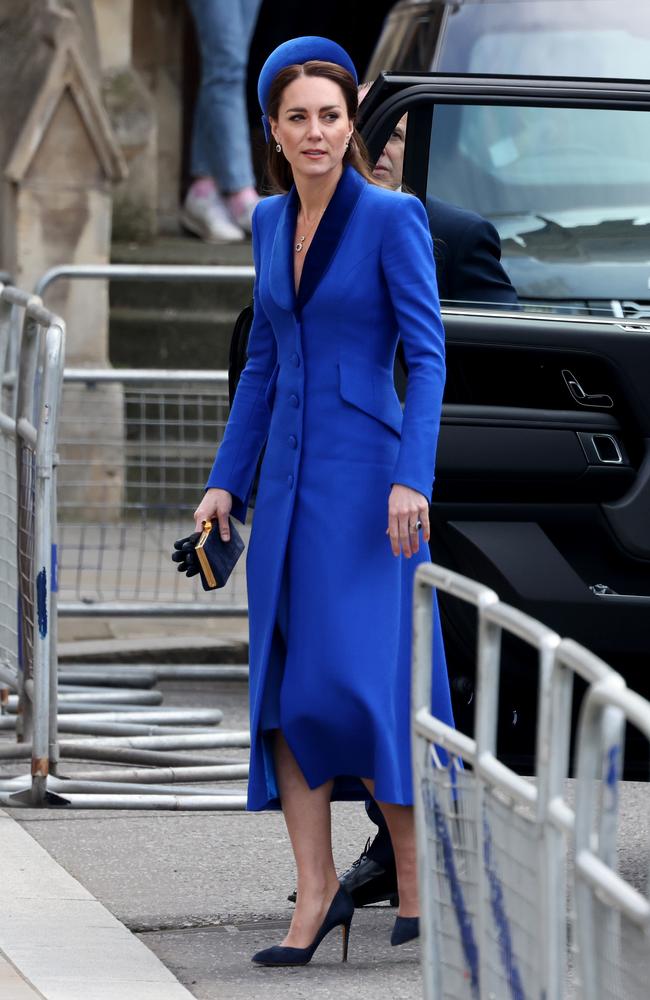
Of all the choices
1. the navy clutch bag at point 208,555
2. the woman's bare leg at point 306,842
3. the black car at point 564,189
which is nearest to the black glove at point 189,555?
the navy clutch bag at point 208,555

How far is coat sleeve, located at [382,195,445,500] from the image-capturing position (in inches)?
158

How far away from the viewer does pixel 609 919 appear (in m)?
2.38

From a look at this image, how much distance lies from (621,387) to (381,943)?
130 cm

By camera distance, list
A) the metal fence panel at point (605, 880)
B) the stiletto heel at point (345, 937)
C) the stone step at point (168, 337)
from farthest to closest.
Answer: the stone step at point (168, 337) < the stiletto heel at point (345, 937) < the metal fence panel at point (605, 880)

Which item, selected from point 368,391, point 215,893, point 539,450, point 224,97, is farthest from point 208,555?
point 224,97

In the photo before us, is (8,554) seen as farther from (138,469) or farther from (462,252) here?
(138,469)

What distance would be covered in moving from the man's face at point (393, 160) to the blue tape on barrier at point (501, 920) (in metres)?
2.24

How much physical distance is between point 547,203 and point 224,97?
24.6 feet

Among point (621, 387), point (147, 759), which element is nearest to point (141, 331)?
point (147, 759)

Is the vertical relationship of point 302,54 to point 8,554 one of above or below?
above

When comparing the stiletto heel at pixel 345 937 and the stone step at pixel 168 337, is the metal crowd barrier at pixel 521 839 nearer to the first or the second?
the stiletto heel at pixel 345 937

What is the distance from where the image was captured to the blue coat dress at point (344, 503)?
13.4 ft

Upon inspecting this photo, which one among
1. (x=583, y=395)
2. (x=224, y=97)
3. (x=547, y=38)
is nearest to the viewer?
(x=583, y=395)

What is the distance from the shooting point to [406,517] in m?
3.99
